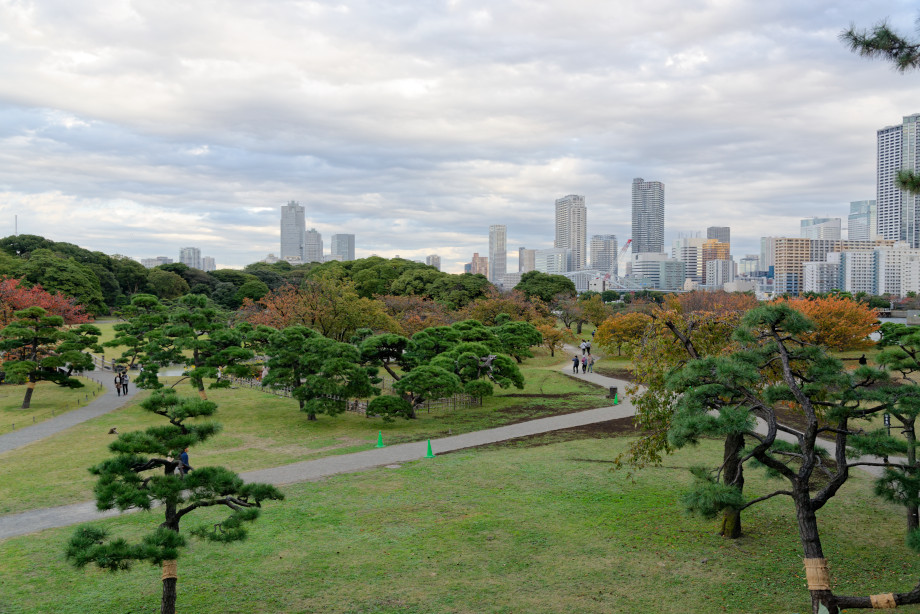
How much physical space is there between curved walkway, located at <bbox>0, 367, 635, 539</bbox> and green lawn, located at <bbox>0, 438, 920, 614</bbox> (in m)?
0.89

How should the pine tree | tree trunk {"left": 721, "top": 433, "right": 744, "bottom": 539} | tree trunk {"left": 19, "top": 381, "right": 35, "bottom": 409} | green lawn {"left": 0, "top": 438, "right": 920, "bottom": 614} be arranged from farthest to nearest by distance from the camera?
tree trunk {"left": 19, "top": 381, "right": 35, "bottom": 409} → tree trunk {"left": 721, "top": 433, "right": 744, "bottom": 539} → green lawn {"left": 0, "top": 438, "right": 920, "bottom": 614} → the pine tree

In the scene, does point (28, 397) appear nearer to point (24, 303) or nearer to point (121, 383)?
point (121, 383)

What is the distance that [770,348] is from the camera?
8648mm

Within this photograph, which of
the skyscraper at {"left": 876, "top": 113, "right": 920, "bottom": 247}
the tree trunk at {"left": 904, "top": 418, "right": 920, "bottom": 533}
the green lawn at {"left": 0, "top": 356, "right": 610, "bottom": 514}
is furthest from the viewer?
the skyscraper at {"left": 876, "top": 113, "right": 920, "bottom": 247}

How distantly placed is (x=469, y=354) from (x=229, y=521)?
15.4 metres

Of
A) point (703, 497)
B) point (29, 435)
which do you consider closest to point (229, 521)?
point (703, 497)

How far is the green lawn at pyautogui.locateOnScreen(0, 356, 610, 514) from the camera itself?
1438cm

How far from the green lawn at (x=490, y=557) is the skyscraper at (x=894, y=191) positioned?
559 ft

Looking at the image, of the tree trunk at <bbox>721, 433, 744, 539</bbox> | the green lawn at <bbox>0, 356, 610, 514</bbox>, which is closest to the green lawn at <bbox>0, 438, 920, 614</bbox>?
the tree trunk at <bbox>721, 433, 744, 539</bbox>

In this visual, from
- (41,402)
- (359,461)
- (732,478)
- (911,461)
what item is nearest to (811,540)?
(732,478)

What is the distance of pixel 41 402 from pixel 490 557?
25109 millimetres

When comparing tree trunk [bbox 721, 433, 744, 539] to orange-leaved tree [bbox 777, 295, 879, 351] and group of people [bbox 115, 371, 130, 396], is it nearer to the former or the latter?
orange-leaved tree [bbox 777, 295, 879, 351]

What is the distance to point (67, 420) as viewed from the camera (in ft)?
73.5

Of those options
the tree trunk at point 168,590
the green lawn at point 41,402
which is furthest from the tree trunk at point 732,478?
the green lawn at point 41,402
